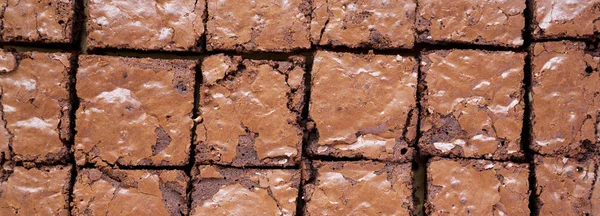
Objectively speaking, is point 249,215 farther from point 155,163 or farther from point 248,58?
point 248,58

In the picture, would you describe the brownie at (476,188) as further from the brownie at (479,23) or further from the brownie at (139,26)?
the brownie at (139,26)

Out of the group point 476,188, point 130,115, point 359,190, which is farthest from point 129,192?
point 476,188

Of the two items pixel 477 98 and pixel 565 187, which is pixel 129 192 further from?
pixel 565 187

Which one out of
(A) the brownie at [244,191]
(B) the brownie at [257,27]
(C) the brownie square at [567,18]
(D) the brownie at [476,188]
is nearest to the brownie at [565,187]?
(D) the brownie at [476,188]

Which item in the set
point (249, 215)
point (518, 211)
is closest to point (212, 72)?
point (249, 215)

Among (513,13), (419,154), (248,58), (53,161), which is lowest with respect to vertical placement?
(53,161)

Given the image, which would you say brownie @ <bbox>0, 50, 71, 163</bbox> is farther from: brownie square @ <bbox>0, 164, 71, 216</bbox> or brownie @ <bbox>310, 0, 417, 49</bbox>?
brownie @ <bbox>310, 0, 417, 49</bbox>
